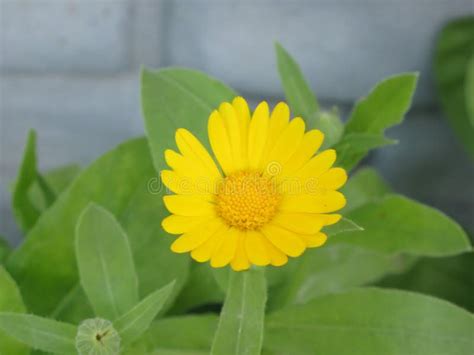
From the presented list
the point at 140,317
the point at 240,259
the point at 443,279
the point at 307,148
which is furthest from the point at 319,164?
the point at 443,279

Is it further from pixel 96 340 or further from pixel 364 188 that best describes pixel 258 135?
pixel 364 188

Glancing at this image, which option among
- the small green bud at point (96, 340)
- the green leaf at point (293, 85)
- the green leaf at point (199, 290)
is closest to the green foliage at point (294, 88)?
the green leaf at point (293, 85)

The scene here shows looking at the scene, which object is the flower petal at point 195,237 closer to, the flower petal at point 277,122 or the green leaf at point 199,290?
the flower petal at point 277,122

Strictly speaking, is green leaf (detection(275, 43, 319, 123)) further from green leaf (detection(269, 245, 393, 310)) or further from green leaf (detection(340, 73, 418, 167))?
green leaf (detection(269, 245, 393, 310))

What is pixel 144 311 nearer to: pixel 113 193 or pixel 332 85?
pixel 113 193

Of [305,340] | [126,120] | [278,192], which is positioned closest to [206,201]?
[278,192]

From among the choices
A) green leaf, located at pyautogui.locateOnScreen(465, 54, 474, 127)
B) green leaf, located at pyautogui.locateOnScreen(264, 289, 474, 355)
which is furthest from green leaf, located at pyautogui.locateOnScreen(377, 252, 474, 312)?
green leaf, located at pyautogui.locateOnScreen(264, 289, 474, 355)
